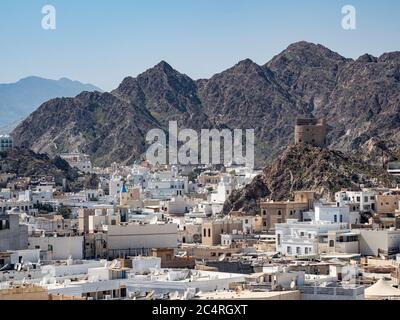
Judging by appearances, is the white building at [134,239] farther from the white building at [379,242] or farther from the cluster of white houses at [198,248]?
the white building at [379,242]

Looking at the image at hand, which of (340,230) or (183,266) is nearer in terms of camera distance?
(183,266)

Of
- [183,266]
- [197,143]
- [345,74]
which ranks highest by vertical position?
[345,74]

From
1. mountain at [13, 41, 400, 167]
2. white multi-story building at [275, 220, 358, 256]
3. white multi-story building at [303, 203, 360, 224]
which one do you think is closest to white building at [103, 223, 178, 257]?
white multi-story building at [275, 220, 358, 256]

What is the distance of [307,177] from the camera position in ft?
165

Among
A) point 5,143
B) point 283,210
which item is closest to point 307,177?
point 283,210

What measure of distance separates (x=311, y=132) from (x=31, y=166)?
76.8ft

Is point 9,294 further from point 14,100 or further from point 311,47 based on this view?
point 311,47

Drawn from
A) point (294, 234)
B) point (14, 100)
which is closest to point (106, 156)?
point (14, 100)

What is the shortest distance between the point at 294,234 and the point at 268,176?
670 inches

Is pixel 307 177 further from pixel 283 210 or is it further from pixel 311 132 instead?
pixel 283 210

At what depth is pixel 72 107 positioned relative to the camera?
114562 mm

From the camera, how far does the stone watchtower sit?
53031mm

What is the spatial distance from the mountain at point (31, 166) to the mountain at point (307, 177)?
67.0 ft

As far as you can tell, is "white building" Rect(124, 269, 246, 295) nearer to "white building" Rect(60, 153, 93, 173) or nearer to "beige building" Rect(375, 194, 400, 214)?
"beige building" Rect(375, 194, 400, 214)
